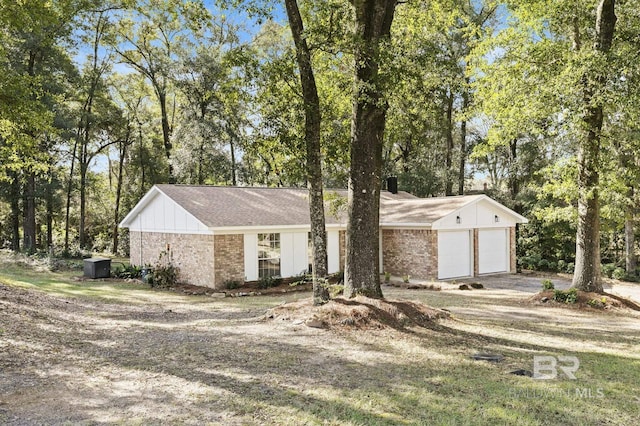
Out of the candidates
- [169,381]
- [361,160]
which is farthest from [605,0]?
[169,381]

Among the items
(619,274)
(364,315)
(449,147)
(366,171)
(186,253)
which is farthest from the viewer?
(449,147)

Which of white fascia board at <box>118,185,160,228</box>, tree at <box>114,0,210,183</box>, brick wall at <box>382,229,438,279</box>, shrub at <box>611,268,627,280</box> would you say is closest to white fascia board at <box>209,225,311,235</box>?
→ brick wall at <box>382,229,438,279</box>

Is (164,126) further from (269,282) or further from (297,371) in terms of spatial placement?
(297,371)

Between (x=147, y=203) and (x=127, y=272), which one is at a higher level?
(x=147, y=203)

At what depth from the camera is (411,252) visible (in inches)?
768

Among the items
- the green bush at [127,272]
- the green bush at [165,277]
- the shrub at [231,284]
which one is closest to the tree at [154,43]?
the green bush at [127,272]

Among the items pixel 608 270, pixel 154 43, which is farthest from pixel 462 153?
pixel 154 43

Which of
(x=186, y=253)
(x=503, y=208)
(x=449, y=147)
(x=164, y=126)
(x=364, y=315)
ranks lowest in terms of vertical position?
(x=364, y=315)

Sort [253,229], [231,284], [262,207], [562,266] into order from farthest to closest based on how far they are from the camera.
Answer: [562,266], [262,207], [253,229], [231,284]

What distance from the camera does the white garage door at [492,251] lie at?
20594mm

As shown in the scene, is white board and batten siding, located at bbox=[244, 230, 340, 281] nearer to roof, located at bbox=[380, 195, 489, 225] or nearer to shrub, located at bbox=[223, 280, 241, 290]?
shrub, located at bbox=[223, 280, 241, 290]

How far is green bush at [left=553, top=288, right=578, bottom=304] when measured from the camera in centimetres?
1240

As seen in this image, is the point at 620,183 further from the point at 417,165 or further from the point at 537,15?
the point at 417,165

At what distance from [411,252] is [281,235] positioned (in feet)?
18.2
